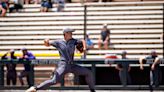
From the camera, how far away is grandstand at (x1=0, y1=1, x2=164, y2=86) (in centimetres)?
2145

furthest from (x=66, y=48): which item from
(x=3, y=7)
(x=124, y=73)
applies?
(x=3, y=7)

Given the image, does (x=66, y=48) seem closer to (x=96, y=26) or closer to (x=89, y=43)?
(x=89, y=43)

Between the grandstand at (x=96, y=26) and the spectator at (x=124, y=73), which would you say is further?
the grandstand at (x=96, y=26)

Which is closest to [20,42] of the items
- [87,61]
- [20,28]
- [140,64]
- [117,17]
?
[20,28]

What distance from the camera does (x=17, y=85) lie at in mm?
17906

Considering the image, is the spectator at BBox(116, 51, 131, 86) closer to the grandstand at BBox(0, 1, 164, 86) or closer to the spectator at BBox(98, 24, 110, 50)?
the grandstand at BBox(0, 1, 164, 86)

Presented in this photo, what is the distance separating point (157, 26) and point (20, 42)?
484 cm

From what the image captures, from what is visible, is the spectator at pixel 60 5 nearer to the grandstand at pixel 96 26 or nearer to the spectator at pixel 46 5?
the grandstand at pixel 96 26

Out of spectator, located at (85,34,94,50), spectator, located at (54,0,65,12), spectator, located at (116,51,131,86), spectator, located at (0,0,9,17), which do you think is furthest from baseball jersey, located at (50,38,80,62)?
spectator, located at (0,0,9,17)

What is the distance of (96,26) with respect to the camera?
72.7 ft

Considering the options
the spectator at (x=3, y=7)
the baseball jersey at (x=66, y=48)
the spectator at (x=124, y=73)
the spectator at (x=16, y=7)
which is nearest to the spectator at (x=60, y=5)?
the spectator at (x=16, y=7)

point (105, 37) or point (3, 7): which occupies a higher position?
point (3, 7)

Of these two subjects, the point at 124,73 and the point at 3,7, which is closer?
the point at 124,73

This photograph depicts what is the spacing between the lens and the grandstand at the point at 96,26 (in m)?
21.5
